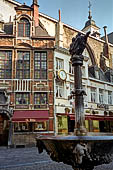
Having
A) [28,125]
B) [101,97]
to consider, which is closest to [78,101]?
[28,125]

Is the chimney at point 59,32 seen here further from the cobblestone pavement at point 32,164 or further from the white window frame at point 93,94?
the cobblestone pavement at point 32,164

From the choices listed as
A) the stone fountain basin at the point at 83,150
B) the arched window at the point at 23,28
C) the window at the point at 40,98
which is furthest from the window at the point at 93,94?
the stone fountain basin at the point at 83,150

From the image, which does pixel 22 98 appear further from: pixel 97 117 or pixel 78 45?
pixel 78 45

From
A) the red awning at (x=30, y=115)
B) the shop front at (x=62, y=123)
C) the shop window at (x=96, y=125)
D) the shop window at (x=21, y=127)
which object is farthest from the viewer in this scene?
the shop window at (x=96, y=125)

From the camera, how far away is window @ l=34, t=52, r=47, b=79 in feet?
57.9

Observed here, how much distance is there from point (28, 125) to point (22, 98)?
2387mm

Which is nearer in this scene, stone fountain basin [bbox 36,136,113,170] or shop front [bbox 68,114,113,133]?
stone fountain basin [bbox 36,136,113,170]

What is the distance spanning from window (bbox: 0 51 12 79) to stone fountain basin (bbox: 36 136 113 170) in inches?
548

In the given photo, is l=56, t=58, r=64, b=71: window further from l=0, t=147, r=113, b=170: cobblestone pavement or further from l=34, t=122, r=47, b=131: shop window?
l=0, t=147, r=113, b=170: cobblestone pavement

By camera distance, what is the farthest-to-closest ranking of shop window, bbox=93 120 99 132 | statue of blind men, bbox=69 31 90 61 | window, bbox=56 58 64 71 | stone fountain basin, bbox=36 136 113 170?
shop window, bbox=93 120 99 132 < window, bbox=56 58 64 71 < statue of blind men, bbox=69 31 90 61 < stone fountain basin, bbox=36 136 113 170

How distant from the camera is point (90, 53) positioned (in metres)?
29.5

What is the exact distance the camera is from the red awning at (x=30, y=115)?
15.6 meters

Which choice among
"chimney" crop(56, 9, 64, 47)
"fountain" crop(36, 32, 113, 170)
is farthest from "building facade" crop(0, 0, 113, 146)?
"fountain" crop(36, 32, 113, 170)

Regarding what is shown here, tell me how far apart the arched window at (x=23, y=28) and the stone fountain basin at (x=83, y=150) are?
51.1 ft
